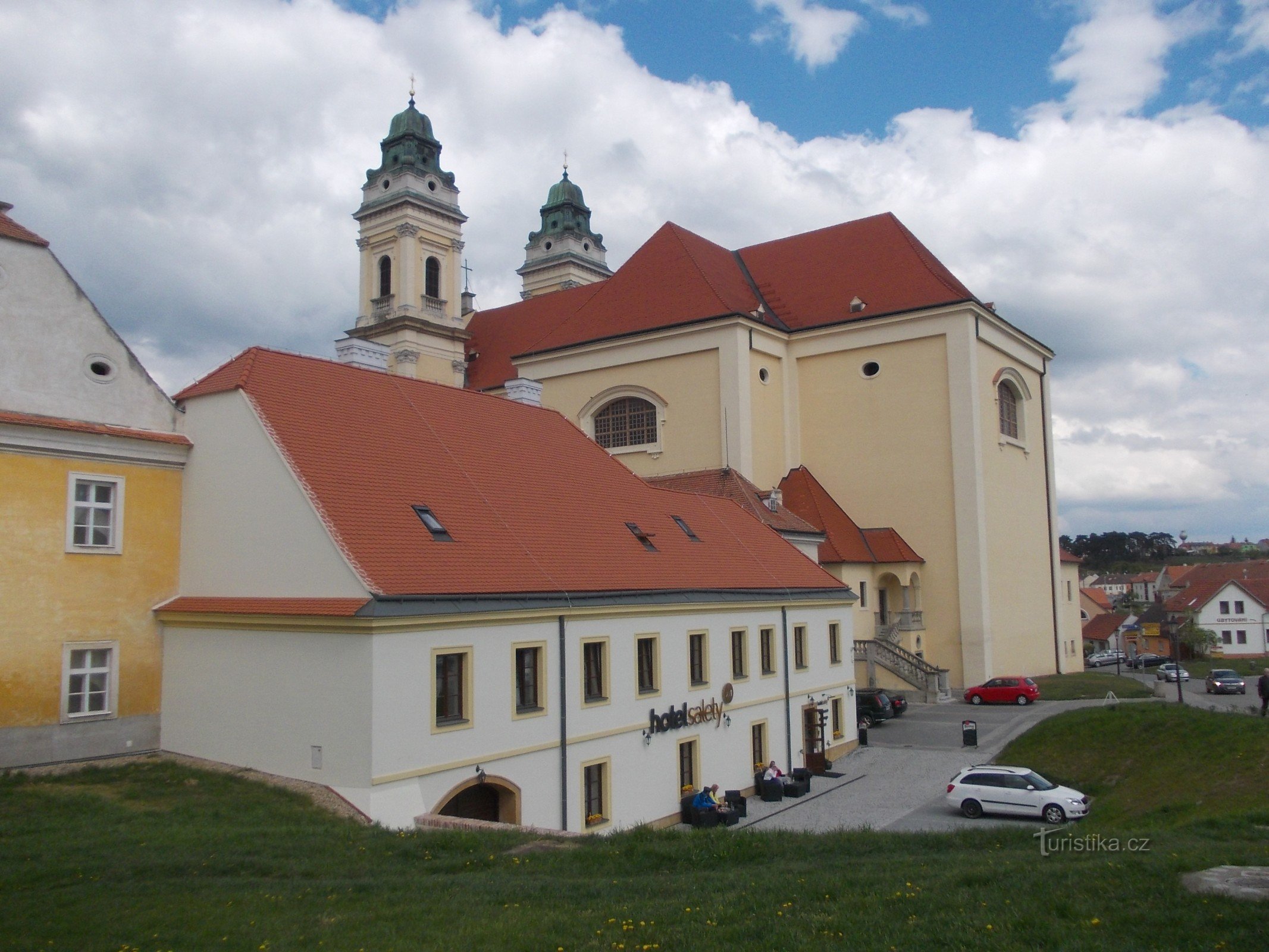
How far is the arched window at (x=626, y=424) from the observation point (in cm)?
4212

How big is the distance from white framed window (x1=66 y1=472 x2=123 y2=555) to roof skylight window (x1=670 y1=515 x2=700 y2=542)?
478 inches

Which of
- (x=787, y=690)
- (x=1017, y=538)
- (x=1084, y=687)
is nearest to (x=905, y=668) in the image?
(x=1084, y=687)

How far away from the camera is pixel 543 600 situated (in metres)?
17.3

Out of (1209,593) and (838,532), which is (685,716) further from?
(1209,593)

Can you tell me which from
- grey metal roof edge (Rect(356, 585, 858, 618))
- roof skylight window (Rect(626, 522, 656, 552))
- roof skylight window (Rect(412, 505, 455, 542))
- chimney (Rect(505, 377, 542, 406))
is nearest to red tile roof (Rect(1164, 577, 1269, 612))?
chimney (Rect(505, 377, 542, 406))

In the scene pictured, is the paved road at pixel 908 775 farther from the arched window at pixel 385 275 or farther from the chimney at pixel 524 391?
the arched window at pixel 385 275

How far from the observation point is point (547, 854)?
11.5m

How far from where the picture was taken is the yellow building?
51.0 feet

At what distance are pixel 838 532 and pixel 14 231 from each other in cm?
2834

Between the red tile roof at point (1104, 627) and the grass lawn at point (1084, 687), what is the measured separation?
4788cm

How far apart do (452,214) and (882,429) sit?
1171 inches

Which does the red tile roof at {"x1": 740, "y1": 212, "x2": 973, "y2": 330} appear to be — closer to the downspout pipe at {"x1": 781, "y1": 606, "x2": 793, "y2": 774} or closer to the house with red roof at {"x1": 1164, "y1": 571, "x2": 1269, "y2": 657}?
the downspout pipe at {"x1": 781, "y1": 606, "x2": 793, "y2": 774}

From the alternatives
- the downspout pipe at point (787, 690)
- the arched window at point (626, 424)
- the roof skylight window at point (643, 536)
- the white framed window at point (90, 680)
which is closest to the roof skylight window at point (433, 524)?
the white framed window at point (90, 680)

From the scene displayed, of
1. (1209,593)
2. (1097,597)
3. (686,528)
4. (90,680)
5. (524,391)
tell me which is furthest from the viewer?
(1097,597)
